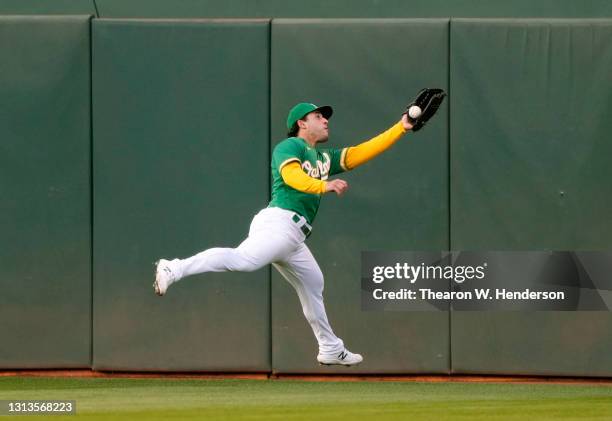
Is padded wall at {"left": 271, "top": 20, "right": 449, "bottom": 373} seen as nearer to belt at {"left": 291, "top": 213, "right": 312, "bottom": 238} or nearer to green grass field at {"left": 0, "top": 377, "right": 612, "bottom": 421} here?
green grass field at {"left": 0, "top": 377, "right": 612, "bottom": 421}

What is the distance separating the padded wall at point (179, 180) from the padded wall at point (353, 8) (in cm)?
52

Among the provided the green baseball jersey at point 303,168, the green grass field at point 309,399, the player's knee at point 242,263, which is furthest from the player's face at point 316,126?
the green grass field at point 309,399

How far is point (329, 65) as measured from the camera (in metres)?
12.4

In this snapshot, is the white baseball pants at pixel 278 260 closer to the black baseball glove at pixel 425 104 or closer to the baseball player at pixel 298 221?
the baseball player at pixel 298 221

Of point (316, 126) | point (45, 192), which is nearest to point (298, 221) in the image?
point (316, 126)

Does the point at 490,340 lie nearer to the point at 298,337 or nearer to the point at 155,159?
the point at 298,337

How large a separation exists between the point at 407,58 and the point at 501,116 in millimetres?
936

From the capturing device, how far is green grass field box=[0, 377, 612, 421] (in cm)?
932

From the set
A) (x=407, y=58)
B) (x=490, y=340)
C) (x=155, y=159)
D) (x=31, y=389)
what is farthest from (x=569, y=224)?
(x=31, y=389)

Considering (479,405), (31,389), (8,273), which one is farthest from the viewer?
(8,273)

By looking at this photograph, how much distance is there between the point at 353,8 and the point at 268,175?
1.71 m

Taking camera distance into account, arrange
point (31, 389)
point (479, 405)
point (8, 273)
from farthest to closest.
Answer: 1. point (8, 273)
2. point (31, 389)
3. point (479, 405)

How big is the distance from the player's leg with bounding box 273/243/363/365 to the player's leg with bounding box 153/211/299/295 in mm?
165

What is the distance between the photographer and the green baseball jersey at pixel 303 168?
969 centimetres
